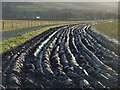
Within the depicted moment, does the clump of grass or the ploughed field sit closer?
the ploughed field

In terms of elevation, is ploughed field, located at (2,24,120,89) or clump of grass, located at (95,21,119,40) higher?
ploughed field, located at (2,24,120,89)

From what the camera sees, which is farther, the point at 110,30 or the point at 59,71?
the point at 110,30

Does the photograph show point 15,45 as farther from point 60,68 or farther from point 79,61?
point 60,68

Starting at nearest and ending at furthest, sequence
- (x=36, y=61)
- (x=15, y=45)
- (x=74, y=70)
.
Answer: (x=74, y=70)
(x=36, y=61)
(x=15, y=45)

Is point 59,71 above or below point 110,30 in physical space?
above

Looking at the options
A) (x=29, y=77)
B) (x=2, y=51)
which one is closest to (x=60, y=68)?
(x=29, y=77)

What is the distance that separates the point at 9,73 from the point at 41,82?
7.86 feet

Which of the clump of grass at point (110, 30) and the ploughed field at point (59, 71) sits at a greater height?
the ploughed field at point (59, 71)

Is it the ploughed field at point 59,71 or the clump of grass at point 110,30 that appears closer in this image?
the ploughed field at point 59,71

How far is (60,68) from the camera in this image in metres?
21.3

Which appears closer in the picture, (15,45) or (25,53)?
(25,53)

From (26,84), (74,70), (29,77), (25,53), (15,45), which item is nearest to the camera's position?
(26,84)

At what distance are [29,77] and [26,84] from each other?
1.61 metres

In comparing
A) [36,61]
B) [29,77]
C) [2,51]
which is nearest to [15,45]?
[2,51]
